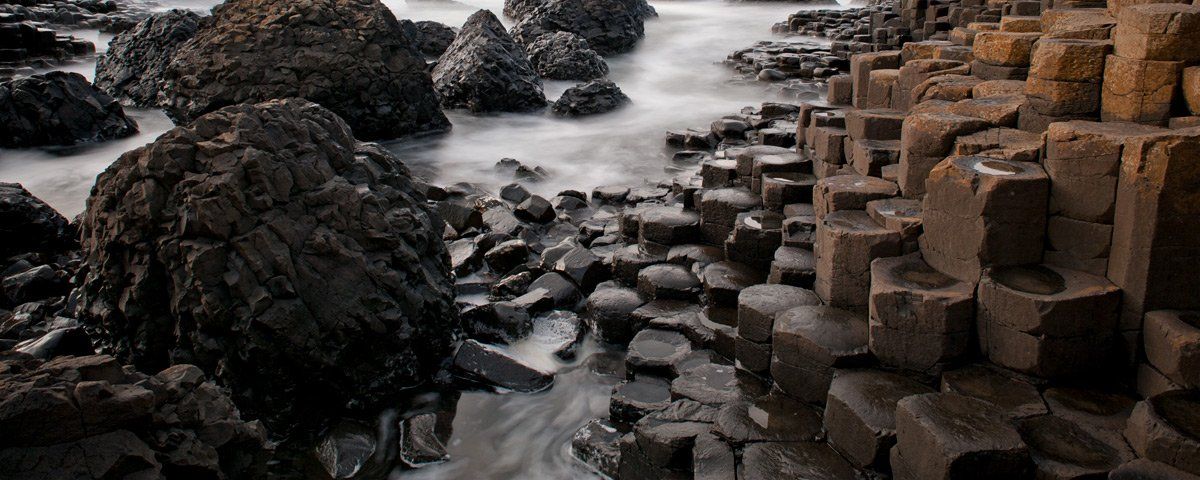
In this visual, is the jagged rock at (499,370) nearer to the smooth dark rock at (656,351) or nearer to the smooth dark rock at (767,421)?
the smooth dark rock at (656,351)

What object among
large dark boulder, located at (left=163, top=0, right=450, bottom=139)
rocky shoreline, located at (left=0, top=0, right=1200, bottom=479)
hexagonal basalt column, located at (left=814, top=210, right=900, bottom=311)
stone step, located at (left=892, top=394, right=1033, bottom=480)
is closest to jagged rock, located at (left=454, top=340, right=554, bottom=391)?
rocky shoreline, located at (left=0, top=0, right=1200, bottom=479)

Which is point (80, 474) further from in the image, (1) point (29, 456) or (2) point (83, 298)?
(2) point (83, 298)

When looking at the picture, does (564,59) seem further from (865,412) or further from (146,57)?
(865,412)

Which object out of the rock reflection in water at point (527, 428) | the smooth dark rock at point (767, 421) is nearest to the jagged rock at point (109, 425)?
the rock reflection in water at point (527, 428)

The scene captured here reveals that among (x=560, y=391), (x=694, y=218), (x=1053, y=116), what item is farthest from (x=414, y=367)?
(x=1053, y=116)

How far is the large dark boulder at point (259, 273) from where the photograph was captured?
14.9 ft

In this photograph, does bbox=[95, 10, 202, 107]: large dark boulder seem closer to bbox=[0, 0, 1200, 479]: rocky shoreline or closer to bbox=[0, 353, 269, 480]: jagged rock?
bbox=[0, 0, 1200, 479]: rocky shoreline

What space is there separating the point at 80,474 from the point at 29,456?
0.19 m

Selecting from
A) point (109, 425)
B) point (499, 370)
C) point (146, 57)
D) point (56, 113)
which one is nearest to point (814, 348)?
point (499, 370)

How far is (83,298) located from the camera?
508 centimetres

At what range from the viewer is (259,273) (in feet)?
15.0

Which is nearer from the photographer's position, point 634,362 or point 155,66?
point 634,362

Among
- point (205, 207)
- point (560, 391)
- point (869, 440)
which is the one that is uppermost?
point (205, 207)

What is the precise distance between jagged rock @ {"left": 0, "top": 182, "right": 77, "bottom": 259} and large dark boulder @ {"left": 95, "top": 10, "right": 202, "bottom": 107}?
5.40 meters
